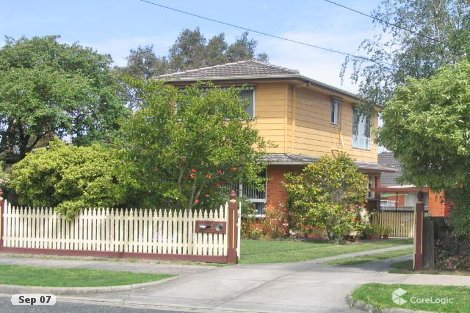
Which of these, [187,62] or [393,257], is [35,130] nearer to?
[393,257]

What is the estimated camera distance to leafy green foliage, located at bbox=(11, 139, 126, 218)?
686 inches

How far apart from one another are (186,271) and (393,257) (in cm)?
624

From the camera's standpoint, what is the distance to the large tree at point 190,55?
56906 mm

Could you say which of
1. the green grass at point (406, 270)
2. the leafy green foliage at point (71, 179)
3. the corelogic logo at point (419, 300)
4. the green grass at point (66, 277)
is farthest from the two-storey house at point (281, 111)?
the corelogic logo at point (419, 300)

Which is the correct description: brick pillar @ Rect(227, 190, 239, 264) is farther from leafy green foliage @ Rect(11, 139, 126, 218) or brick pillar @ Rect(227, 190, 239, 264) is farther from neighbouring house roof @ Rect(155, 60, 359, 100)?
neighbouring house roof @ Rect(155, 60, 359, 100)

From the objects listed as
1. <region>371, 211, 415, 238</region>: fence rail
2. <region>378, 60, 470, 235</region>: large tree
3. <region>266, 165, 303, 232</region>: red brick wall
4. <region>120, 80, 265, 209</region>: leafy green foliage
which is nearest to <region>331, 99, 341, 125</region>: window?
<region>371, 211, 415, 238</region>: fence rail

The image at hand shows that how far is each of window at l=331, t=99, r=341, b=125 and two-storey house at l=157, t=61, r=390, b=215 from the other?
21 cm

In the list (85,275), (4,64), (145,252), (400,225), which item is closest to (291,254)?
(145,252)

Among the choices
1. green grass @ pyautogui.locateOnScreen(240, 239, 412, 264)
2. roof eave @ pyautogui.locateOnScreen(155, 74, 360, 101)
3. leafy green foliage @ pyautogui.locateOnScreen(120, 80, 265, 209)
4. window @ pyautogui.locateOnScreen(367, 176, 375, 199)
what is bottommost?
green grass @ pyautogui.locateOnScreen(240, 239, 412, 264)

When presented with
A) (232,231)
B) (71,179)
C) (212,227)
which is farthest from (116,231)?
(232,231)

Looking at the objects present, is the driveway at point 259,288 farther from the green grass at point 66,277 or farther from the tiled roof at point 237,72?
the tiled roof at point 237,72

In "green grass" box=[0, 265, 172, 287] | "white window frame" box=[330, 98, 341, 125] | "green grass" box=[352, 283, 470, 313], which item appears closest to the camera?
"green grass" box=[352, 283, 470, 313]

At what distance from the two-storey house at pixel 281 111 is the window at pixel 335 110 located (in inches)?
8.1

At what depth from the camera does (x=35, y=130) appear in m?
28.2
